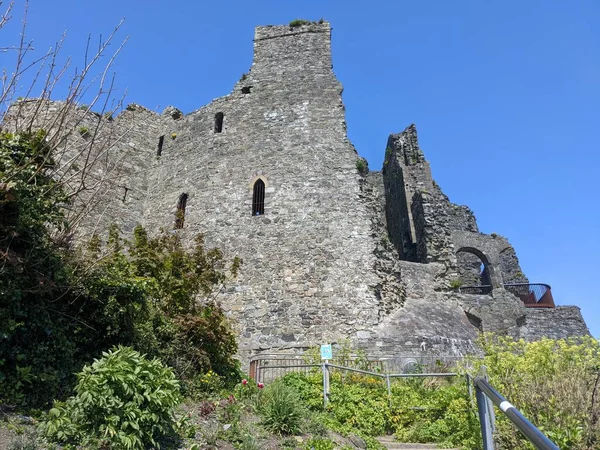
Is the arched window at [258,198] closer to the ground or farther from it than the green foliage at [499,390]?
farther from it

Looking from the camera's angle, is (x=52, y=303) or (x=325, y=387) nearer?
(x=52, y=303)

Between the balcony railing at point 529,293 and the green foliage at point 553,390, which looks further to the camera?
the balcony railing at point 529,293

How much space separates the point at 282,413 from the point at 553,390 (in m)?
4.00

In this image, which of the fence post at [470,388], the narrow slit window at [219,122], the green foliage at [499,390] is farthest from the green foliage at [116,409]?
the narrow slit window at [219,122]

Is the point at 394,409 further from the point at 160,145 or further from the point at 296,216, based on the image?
the point at 160,145

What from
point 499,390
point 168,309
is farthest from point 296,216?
point 499,390

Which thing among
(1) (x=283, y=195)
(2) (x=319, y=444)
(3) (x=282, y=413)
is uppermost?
(1) (x=283, y=195)

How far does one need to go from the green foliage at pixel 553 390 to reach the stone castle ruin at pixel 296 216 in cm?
518

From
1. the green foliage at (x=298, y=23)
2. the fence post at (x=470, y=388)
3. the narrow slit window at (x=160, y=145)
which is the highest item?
the green foliage at (x=298, y=23)

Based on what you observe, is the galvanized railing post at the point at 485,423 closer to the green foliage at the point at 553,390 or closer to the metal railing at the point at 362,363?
the green foliage at the point at 553,390

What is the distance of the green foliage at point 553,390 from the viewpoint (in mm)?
5926

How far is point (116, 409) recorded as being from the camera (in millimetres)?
5117

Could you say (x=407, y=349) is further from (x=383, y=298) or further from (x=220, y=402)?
(x=220, y=402)

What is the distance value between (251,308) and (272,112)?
7405 mm
